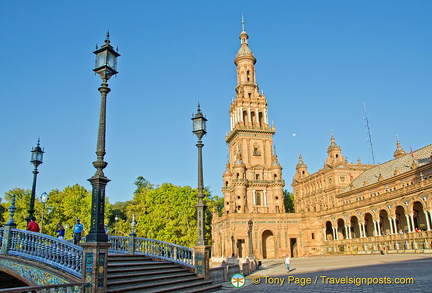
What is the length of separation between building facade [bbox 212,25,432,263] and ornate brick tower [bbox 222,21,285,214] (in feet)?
0.52

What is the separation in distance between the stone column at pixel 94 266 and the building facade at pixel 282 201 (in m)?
36.8

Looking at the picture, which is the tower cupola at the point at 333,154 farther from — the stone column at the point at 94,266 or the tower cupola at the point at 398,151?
the stone column at the point at 94,266

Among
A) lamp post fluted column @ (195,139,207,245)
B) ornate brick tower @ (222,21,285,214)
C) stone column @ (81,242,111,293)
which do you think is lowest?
stone column @ (81,242,111,293)

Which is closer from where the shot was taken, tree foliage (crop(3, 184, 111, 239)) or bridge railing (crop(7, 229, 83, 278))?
bridge railing (crop(7, 229, 83, 278))

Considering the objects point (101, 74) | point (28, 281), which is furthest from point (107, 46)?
point (28, 281)

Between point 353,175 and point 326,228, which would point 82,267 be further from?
point 353,175

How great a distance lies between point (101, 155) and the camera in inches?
412

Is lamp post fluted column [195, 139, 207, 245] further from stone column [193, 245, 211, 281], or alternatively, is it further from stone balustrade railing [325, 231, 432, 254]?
stone balustrade railing [325, 231, 432, 254]

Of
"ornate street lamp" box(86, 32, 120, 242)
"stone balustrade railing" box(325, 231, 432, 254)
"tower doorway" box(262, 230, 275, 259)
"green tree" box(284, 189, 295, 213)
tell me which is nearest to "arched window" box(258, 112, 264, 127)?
"tower doorway" box(262, 230, 275, 259)

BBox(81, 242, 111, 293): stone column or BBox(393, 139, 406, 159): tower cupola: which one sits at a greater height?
BBox(393, 139, 406, 159): tower cupola

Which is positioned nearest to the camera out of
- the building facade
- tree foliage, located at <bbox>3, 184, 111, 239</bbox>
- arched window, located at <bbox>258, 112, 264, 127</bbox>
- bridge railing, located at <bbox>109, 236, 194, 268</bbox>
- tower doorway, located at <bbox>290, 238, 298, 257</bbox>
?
bridge railing, located at <bbox>109, 236, 194, 268</bbox>

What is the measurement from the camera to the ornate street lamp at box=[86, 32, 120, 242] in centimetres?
995

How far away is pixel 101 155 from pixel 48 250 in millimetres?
3848

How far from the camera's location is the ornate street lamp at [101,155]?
32.6 ft
